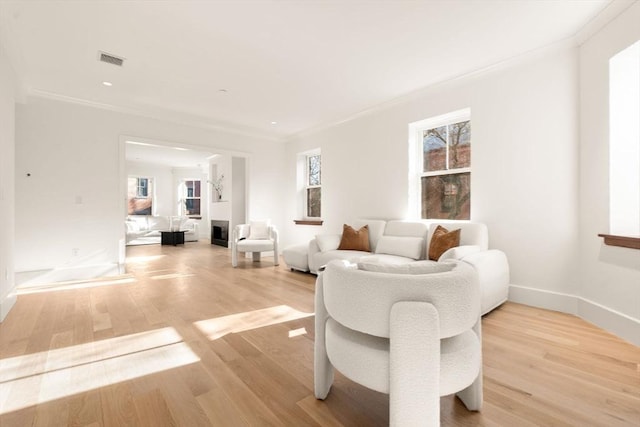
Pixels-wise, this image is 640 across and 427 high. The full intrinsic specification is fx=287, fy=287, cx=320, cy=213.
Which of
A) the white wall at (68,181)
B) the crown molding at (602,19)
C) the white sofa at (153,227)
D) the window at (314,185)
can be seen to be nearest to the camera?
the crown molding at (602,19)

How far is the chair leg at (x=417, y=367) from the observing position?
1.03 m

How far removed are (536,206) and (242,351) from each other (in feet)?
10.4

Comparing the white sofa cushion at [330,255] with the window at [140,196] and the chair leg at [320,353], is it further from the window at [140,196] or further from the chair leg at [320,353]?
the window at [140,196]

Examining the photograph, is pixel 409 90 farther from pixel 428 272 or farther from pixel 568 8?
A: pixel 428 272

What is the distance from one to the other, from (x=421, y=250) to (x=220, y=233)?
631 cm

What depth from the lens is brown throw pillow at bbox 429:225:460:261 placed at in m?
3.18

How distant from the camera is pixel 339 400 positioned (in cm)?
150

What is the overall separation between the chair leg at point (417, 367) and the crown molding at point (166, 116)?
5.34m

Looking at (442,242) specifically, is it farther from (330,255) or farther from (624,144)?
(624,144)

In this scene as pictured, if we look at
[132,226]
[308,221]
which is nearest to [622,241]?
[308,221]

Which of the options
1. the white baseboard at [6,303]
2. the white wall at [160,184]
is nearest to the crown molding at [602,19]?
the white baseboard at [6,303]

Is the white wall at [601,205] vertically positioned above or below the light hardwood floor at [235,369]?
above

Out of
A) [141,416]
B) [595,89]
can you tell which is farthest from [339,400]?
[595,89]

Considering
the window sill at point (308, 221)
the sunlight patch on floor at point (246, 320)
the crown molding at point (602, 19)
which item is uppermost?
the crown molding at point (602, 19)
